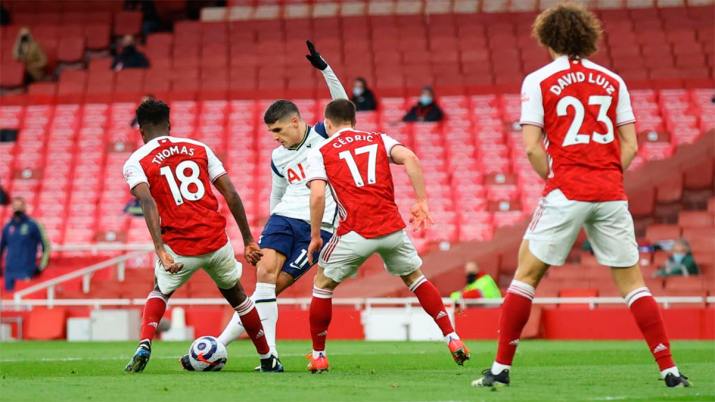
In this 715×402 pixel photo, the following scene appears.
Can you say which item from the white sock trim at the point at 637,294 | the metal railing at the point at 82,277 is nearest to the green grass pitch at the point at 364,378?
the white sock trim at the point at 637,294

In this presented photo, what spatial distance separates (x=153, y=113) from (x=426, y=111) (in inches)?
610

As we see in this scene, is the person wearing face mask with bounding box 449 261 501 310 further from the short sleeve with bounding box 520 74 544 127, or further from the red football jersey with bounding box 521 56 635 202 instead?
the short sleeve with bounding box 520 74 544 127

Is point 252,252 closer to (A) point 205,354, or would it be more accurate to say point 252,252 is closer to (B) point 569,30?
(A) point 205,354

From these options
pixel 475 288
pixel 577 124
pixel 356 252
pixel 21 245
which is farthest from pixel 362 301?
pixel 577 124

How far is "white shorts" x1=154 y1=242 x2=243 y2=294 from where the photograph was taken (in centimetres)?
970

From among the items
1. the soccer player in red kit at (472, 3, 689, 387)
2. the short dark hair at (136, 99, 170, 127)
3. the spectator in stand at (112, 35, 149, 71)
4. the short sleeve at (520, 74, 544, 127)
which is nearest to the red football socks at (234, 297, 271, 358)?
the short dark hair at (136, 99, 170, 127)

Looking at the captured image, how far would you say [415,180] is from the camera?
30.1 feet

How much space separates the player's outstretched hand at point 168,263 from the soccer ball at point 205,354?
711 millimetres

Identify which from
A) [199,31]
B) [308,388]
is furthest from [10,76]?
Result: [308,388]

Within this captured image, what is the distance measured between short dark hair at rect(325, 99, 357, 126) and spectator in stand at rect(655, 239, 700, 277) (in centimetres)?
1097

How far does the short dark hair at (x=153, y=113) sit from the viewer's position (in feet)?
31.8

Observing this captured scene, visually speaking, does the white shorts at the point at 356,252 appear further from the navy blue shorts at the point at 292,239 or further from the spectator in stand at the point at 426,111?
the spectator in stand at the point at 426,111

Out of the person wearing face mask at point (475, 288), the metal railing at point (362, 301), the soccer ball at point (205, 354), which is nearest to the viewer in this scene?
the soccer ball at point (205, 354)

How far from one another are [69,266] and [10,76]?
24.2 ft
